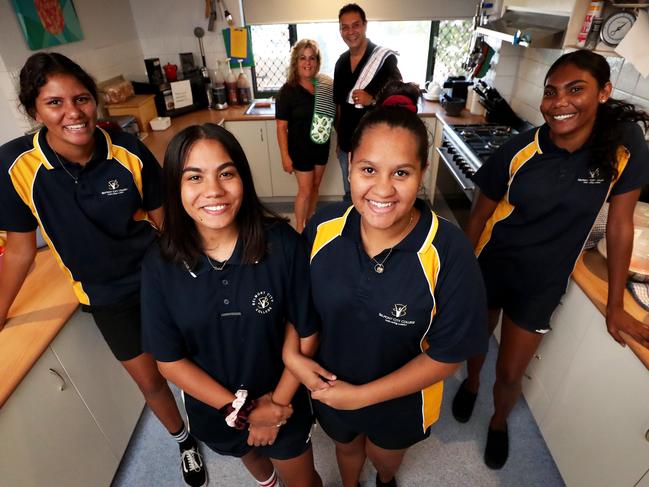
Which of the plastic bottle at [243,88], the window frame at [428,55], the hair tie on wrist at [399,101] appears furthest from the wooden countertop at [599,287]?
the plastic bottle at [243,88]

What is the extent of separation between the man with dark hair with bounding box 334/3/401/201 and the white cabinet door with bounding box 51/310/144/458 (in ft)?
5.16

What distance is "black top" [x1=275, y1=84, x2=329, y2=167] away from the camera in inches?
103

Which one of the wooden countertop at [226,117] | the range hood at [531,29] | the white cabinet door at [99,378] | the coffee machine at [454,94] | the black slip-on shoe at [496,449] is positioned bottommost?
the black slip-on shoe at [496,449]

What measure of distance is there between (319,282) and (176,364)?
1.43ft

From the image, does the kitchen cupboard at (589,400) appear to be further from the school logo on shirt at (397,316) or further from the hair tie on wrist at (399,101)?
the hair tie on wrist at (399,101)

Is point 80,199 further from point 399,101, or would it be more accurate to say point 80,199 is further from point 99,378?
point 399,101

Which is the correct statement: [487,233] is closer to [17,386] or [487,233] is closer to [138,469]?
[17,386]

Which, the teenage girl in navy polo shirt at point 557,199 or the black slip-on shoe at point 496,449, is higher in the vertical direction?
the teenage girl in navy polo shirt at point 557,199

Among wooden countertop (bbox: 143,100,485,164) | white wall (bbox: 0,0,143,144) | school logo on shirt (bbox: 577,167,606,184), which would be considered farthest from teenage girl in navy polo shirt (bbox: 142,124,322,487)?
wooden countertop (bbox: 143,100,485,164)

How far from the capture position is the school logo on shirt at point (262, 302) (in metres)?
0.96

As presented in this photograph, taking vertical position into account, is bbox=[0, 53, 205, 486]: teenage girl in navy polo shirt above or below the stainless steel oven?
above

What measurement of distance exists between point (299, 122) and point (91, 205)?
1754mm

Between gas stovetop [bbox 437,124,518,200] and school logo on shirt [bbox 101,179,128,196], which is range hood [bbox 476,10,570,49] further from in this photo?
school logo on shirt [bbox 101,179,128,196]

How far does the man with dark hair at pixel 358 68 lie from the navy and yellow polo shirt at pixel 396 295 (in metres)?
1.51
